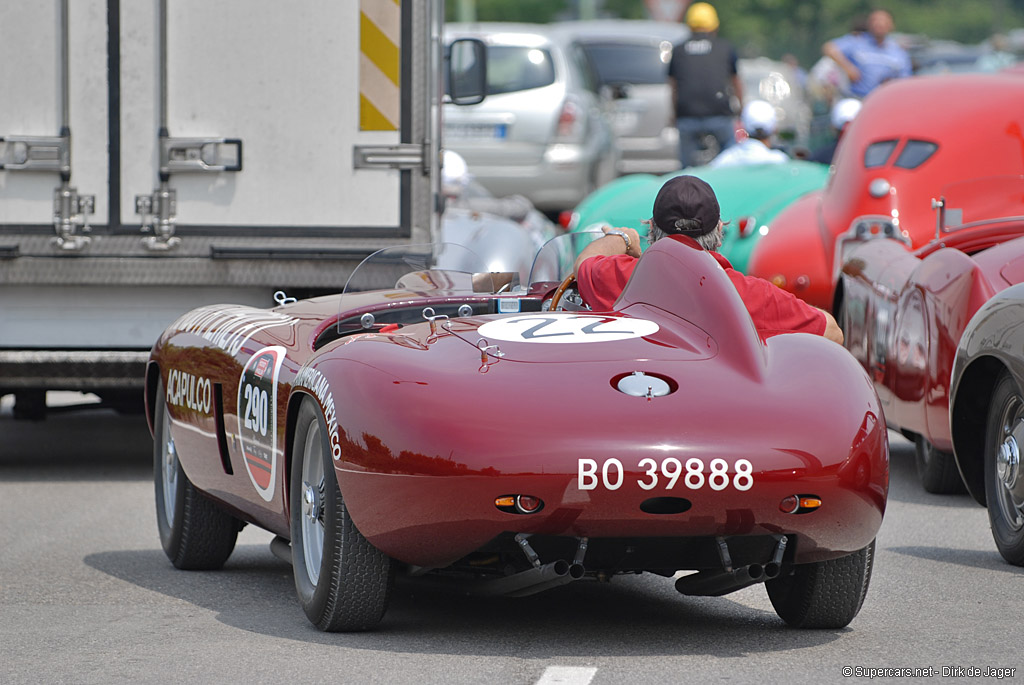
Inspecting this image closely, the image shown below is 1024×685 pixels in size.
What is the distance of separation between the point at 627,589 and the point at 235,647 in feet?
4.84

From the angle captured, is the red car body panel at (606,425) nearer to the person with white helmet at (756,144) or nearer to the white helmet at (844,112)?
the person with white helmet at (756,144)

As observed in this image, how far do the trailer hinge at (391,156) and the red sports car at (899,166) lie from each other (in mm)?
2681

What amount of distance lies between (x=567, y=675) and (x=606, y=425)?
2.04ft

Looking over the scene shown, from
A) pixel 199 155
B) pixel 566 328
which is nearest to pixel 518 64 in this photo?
pixel 199 155

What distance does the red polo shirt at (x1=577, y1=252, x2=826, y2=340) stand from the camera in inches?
221

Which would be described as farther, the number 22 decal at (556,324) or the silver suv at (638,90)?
the silver suv at (638,90)

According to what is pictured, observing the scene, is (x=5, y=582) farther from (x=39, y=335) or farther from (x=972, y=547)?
(x=972, y=547)

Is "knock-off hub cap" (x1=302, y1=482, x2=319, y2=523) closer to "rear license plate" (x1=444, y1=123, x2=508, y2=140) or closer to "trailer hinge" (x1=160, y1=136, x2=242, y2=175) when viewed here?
"trailer hinge" (x1=160, y1=136, x2=242, y2=175)

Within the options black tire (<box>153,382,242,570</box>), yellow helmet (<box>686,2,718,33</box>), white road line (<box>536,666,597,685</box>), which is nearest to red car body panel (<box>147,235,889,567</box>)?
white road line (<box>536,666,597,685</box>)

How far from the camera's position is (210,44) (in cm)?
898

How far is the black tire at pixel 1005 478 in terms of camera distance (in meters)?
6.50

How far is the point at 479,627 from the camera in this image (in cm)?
550

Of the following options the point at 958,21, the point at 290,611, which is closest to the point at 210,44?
the point at 290,611

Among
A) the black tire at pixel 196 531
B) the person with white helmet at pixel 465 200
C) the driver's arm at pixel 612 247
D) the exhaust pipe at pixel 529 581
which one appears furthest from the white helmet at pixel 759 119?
the exhaust pipe at pixel 529 581
